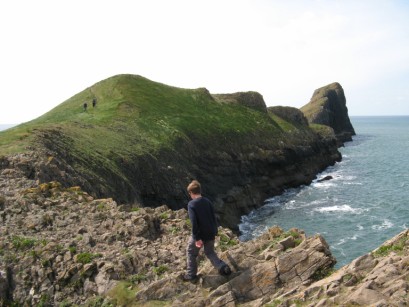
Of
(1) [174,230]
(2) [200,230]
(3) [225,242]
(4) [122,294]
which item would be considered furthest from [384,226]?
(4) [122,294]

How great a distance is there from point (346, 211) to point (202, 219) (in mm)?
49555

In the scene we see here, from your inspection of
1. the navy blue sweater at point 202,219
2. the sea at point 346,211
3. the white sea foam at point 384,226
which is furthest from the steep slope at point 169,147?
the white sea foam at point 384,226

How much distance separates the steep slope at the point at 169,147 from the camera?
38.1m

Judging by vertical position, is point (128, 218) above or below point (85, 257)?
above

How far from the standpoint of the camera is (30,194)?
23219 mm

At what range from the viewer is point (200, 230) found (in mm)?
14844

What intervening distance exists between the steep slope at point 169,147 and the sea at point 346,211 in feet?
13.7

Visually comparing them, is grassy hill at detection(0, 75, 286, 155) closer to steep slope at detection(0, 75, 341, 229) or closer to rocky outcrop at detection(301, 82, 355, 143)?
steep slope at detection(0, 75, 341, 229)

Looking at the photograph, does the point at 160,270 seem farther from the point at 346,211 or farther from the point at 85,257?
the point at 346,211

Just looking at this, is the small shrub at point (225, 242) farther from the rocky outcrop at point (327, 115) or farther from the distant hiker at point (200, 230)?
the rocky outcrop at point (327, 115)

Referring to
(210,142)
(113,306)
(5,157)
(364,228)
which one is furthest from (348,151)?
(113,306)

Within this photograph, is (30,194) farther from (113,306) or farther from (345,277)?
(345,277)

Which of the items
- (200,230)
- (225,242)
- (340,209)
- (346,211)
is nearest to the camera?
(200,230)

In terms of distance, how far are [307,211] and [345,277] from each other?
49.0 m
